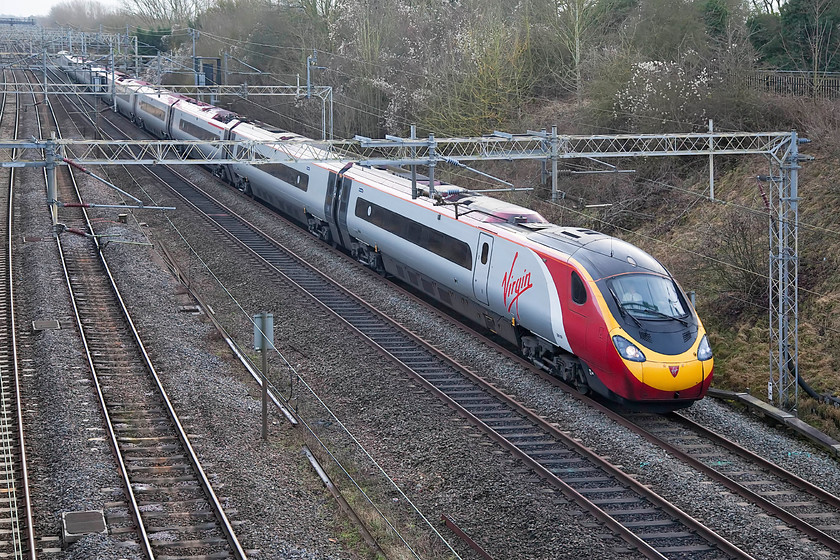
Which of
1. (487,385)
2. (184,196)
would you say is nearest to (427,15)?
(184,196)

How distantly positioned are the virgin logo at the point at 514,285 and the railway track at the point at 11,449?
8640mm

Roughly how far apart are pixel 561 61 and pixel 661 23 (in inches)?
195

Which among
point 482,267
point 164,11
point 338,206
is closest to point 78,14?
point 164,11

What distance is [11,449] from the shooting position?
13.1m

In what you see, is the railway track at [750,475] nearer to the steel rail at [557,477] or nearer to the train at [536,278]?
the train at [536,278]

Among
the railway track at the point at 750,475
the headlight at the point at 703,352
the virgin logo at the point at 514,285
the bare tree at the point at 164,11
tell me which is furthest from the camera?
the bare tree at the point at 164,11

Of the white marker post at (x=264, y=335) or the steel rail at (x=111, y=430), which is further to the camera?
the white marker post at (x=264, y=335)

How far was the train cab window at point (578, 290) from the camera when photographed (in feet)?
49.2

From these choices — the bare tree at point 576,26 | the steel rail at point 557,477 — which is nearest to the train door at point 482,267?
the steel rail at point 557,477

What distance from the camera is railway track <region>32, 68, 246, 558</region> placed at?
10.9 metres

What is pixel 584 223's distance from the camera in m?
29.1

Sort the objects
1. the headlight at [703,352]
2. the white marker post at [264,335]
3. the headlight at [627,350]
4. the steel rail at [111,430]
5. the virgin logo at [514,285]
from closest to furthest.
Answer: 1. the steel rail at [111,430]
2. the white marker post at [264,335]
3. the headlight at [627,350]
4. the headlight at [703,352]
5. the virgin logo at [514,285]

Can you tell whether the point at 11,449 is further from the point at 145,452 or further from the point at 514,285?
the point at 514,285

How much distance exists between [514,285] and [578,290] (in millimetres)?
2067
